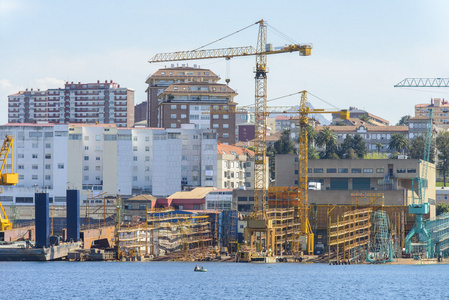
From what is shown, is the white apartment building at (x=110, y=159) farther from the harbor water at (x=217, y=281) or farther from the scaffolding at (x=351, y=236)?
the harbor water at (x=217, y=281)

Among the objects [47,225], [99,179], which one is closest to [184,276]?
[47,225]

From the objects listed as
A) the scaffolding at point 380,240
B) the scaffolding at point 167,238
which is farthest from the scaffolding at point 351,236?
the scaffolding at point 167,238

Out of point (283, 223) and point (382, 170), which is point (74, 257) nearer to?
point (283, 223)

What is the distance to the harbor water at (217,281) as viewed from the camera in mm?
91875

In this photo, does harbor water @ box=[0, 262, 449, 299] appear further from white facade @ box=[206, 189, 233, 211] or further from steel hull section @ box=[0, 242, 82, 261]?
white facade @ box=[206, 189, 233, 211]

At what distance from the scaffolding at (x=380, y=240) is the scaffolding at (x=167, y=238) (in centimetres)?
2711

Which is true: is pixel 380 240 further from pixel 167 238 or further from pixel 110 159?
pixel 110 159

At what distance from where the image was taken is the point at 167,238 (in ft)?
472

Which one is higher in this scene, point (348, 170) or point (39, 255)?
point (348, 170)

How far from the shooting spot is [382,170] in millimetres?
172000

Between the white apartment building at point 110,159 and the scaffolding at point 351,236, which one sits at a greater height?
the white apartment building at point 110,159

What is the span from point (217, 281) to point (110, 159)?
92.6 meters

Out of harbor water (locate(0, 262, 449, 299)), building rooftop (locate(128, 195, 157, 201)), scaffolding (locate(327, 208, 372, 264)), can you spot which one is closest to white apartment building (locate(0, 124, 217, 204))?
building rooftop (locate(128, 195, 157, 201))

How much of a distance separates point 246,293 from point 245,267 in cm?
3380
